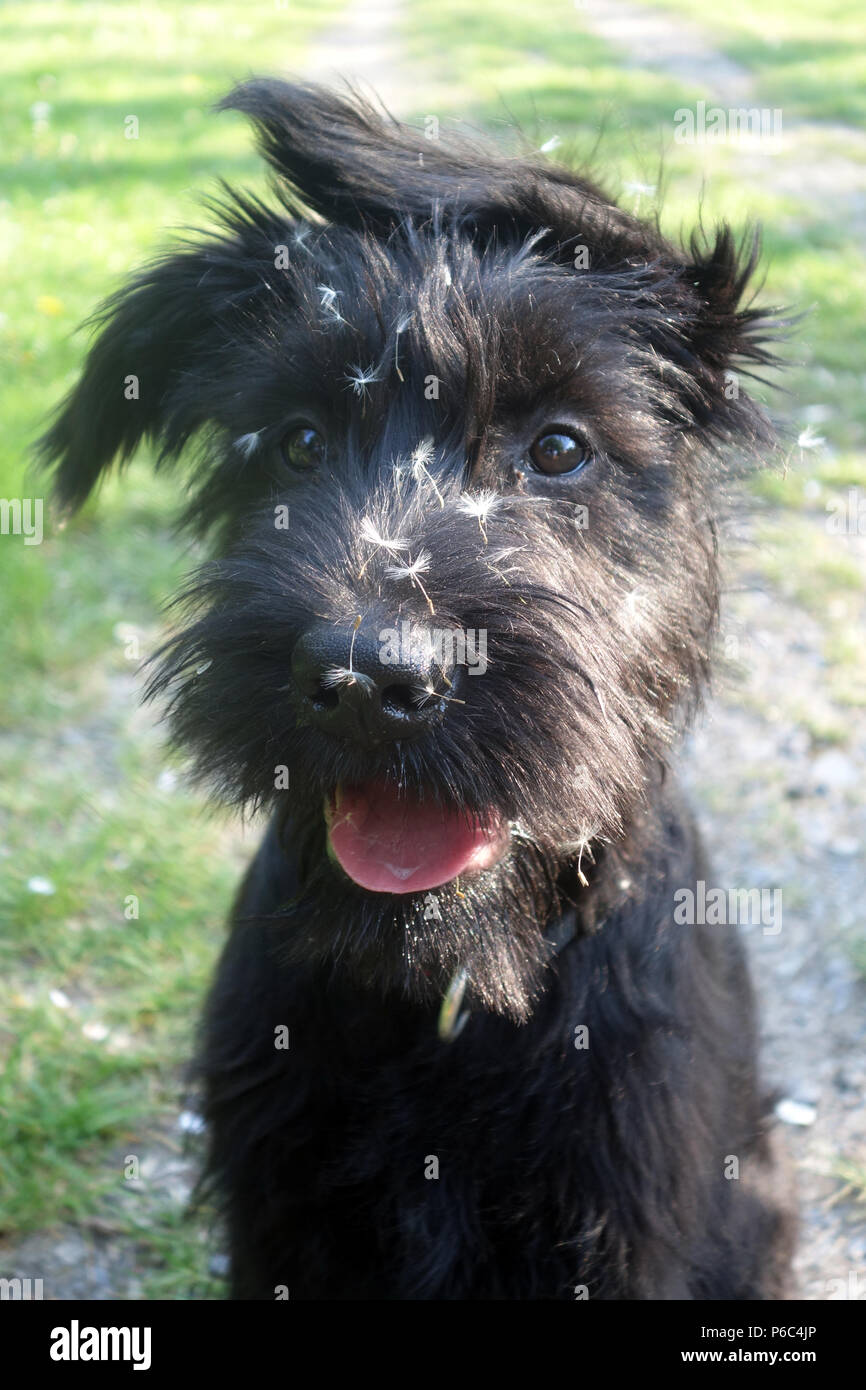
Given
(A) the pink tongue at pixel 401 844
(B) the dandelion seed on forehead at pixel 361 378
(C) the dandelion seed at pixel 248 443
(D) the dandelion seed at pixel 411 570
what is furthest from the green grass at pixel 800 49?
(A) the pink tongue at pixel 401 844

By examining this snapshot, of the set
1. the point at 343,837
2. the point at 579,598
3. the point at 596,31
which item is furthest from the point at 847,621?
the point at 596,31

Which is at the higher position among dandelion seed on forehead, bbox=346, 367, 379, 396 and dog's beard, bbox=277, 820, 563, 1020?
dandelion seed on forehead, bbox=346, 367, 379, 396

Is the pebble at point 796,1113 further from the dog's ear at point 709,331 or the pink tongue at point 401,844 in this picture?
the dog's ear at point 709,331

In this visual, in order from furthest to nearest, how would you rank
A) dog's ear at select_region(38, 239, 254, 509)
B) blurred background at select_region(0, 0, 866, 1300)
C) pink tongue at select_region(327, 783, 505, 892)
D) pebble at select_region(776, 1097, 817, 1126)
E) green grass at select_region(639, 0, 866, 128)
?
green grass at select_region(639, 0, 866, 128)
pebble at select_region(776, 1097, 817, 1126)
blurred background at select_region(0, 0, 866, 1300)
dog's ear at select_region(38, 239, 254, 509)
pink tongue at select_region(327, 783, 505, 892)

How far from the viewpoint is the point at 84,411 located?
290 cm

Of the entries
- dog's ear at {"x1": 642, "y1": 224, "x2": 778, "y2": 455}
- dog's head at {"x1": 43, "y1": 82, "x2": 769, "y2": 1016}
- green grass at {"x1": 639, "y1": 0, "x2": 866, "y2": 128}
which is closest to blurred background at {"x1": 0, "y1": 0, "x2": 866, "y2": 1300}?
dog's ear at {"x1": 642, "y1": 224, "x2": 778, "y2": 455}

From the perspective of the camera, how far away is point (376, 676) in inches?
73.6

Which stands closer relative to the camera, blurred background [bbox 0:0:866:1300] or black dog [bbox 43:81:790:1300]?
black dog [bbox 43:81:790:1300]

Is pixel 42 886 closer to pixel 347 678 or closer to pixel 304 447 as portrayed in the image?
pixel 304 447

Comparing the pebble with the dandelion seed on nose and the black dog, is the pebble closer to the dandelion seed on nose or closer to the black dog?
the black dog

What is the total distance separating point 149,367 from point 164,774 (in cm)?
201

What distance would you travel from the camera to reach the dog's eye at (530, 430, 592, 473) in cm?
244

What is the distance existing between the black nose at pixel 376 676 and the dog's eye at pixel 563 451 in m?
0.62
